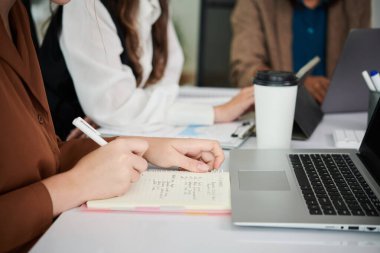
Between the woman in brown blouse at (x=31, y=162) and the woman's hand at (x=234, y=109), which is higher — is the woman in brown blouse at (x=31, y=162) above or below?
above

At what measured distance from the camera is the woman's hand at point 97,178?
68cm

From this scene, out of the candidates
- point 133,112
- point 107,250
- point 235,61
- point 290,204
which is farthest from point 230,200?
point 235,61

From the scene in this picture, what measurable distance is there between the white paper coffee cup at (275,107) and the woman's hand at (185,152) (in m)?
0.15

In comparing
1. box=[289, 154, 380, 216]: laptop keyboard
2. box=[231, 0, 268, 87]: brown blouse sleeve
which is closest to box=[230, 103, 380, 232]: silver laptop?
box=[289, 154, 380, 216]: laptop keyboard

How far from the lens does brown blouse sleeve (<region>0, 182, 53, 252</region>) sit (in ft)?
1.99

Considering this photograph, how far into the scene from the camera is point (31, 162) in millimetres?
688

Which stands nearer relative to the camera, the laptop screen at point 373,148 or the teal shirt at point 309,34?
the laptop screen at point 373,148

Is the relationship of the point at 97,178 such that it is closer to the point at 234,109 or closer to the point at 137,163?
the point at 137,163

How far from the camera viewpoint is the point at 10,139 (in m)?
0.66

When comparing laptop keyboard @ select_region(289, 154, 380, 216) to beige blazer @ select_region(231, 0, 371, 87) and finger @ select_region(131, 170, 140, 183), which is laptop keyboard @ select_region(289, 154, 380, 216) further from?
beige blazer @ select_region(231, 0, 371, 87)

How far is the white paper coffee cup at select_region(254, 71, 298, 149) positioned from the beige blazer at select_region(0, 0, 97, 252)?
0.41 metres

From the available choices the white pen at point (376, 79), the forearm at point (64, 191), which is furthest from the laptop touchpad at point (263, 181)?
the white pen at point (376, 79)

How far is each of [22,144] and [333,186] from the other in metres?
0.48

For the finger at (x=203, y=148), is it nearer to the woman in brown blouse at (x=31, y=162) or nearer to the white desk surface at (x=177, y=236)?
the woman in brown blouse at (x=31, y=162)
